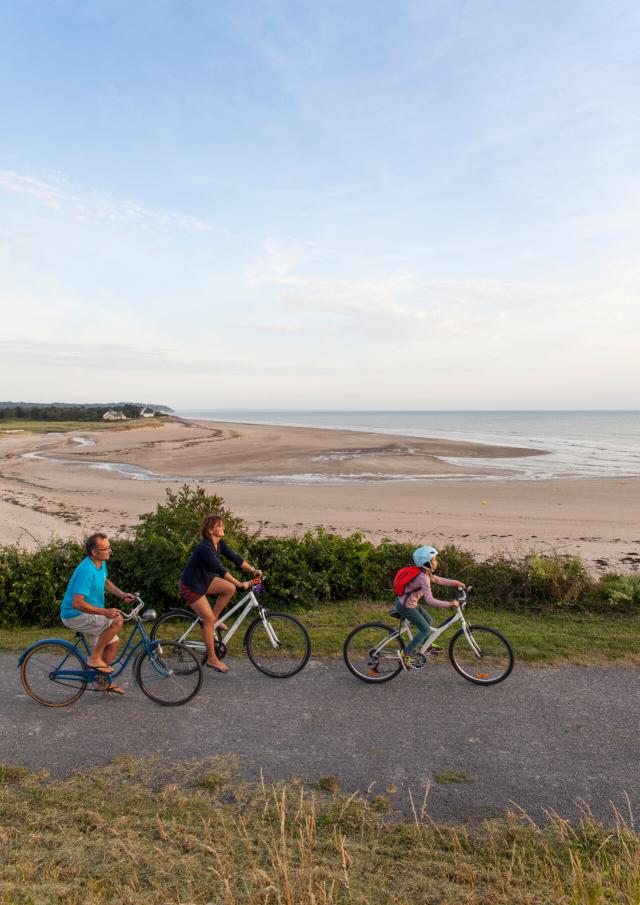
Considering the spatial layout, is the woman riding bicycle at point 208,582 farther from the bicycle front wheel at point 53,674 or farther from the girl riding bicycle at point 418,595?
the girl riding bicycle at point 418,595

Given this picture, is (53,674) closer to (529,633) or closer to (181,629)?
(181,629)

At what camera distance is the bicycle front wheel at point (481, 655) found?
7.17 metres

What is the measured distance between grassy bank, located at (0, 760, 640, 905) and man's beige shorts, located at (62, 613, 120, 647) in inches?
67.7

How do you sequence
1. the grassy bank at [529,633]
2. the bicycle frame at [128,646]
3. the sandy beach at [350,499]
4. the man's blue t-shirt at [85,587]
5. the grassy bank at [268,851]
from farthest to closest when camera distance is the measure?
the sandy beach at [350,499]
the grassy bank at [529,633]
the bicycle frame at [128,646]
the man's blue t-shirt at [85,587]
the grassy bank at [268,851]

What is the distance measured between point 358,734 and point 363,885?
2.17 m

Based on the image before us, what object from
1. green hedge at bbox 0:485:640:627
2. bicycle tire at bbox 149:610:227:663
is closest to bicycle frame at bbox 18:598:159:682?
bicycle tire at bbox 149:610:227:663

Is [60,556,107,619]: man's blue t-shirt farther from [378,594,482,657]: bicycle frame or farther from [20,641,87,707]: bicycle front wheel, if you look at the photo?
[378,594,482,657]: bicycle frame

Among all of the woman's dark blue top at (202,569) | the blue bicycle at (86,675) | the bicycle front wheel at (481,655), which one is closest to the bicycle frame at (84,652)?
the blue bicycle at (86,675)

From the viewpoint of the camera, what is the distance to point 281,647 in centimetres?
761

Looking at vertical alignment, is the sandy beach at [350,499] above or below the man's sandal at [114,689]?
below

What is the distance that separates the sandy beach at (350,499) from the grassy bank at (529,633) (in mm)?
4170

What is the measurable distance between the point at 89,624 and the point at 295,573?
14.9 feet

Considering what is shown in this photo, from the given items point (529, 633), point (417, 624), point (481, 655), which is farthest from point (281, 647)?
point (529, 633)

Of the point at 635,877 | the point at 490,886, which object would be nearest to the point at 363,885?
the point at 490,886
